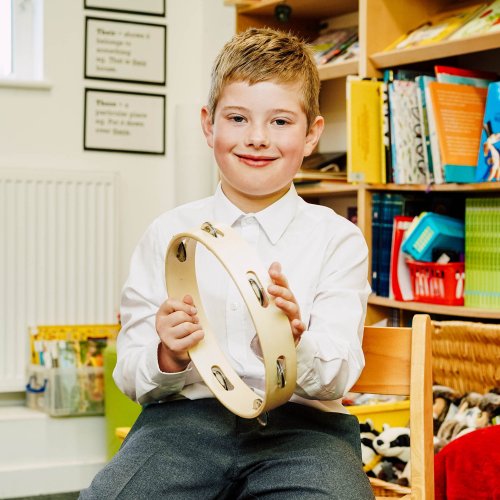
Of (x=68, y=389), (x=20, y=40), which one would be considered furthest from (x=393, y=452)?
(x=20, y=40)

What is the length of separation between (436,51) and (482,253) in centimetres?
55

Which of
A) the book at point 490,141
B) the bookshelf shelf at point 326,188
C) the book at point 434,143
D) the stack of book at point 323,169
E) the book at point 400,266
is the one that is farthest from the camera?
the stack of book at point 323,169

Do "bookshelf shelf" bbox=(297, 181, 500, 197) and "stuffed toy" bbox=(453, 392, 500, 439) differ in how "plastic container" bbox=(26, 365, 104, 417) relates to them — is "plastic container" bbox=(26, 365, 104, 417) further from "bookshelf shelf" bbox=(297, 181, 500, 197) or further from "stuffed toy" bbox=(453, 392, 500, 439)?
"stuffed toy" bbox=(453, 392, 500, 439)

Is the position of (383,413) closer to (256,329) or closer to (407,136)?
(407,136)

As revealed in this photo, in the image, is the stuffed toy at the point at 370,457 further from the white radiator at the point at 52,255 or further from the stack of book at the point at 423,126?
the white radiator at the point at 52,255

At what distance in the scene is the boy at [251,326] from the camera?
3.50 feet

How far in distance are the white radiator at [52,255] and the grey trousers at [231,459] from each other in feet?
6.69

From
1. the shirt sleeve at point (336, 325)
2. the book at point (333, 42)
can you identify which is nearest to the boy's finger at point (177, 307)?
the shirt sleeve at point (336, 325)

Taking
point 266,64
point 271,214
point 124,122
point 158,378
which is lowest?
point 158,378

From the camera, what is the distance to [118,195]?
3229 millimetres

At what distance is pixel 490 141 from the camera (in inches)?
85.6

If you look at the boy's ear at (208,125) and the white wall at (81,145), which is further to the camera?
the white wall at (81,145)

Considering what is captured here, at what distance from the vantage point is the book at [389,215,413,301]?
242 cm

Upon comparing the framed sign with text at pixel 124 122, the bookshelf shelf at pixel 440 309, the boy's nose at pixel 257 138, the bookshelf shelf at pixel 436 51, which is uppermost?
the bookshelf shelf at pixel 436 51
